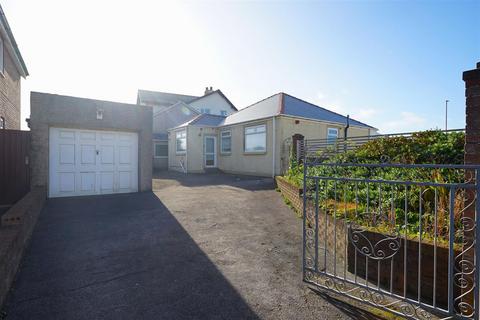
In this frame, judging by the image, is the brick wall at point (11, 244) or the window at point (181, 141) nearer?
the brick wall at point (11, 244)

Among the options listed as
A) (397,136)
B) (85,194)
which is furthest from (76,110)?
(397,136)

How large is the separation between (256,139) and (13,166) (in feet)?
34.3

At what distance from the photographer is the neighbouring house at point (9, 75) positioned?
9.70 meters

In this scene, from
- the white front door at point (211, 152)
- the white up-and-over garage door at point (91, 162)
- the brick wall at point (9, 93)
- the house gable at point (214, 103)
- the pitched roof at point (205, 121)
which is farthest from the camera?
the house gable at point (214, 103)

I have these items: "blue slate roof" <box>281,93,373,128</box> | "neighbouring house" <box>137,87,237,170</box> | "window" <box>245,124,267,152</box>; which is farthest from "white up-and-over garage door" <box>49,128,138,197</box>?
"neighbouring house" <box>137,87,237,170</box>

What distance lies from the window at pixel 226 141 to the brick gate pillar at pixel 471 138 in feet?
47.5

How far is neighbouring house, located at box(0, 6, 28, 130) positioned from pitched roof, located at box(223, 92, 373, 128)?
1074 cm

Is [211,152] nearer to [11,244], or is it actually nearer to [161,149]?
[161,149]

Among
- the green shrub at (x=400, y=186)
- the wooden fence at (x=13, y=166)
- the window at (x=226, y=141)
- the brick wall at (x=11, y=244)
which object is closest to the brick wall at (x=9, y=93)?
the wooden fence at (x=13, y=166)

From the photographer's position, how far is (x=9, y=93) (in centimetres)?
1131

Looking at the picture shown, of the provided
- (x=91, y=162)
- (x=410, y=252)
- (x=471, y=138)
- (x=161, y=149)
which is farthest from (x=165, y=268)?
(x=161, y=149)

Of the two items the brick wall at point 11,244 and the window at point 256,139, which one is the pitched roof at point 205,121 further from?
the brick wall at point 11,244

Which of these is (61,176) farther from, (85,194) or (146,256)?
(146,256)

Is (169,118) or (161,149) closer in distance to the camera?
(161,149)
